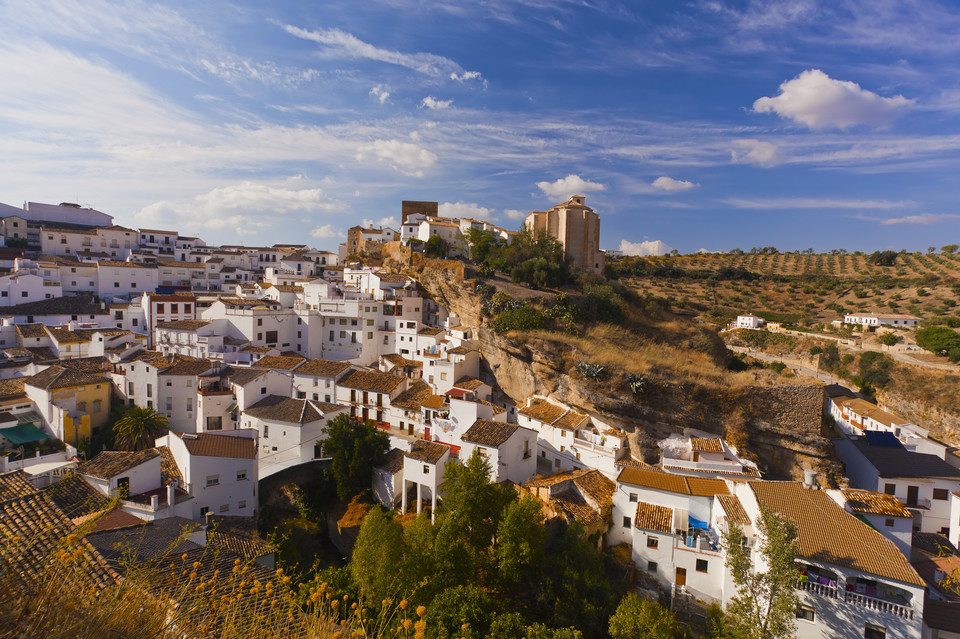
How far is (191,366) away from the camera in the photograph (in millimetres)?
27125

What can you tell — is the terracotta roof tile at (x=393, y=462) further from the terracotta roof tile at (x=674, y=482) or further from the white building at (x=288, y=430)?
the terracotta roof tile at (x=674, y=482)

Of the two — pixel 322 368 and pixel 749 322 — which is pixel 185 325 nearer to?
pixel 322 368

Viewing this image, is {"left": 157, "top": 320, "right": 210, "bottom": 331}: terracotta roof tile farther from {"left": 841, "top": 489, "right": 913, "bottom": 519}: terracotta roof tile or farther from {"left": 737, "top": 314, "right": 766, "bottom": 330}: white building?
{"left": 737, "top": 314, "right": 766, "bottom": 330}: white building

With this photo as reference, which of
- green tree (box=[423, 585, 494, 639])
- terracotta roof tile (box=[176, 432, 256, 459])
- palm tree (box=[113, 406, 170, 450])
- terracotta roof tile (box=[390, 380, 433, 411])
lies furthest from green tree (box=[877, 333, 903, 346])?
palm tree (box=[113, 406, 170, 450])

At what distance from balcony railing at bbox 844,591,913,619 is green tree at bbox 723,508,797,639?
126 centimetres

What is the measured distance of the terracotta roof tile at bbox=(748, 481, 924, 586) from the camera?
1223 cm

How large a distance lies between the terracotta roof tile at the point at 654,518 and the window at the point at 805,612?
3.78m

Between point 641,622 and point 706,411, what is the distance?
10838 mm

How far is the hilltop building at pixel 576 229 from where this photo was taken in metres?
37.8

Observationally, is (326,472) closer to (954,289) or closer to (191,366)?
(191,366)

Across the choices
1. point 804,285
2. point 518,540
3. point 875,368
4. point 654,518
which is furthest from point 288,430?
point 804,285

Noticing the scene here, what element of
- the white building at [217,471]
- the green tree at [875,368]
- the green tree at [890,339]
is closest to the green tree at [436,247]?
the white building at [217,471]

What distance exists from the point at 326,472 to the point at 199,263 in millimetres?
34152

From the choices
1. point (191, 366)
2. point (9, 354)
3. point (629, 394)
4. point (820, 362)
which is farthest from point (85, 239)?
point (820, 362)
